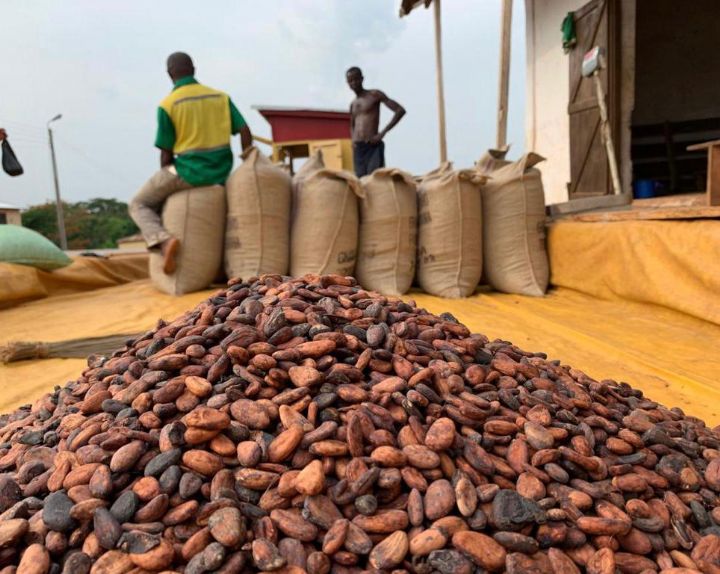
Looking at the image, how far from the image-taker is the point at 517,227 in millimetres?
3117

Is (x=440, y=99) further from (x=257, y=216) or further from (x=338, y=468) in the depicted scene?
(x=338, y=468)

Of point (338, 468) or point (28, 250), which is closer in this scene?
point (338, 468)

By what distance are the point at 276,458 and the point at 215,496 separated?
0.11 meters

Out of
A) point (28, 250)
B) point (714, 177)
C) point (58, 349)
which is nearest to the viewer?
point (58, 349)

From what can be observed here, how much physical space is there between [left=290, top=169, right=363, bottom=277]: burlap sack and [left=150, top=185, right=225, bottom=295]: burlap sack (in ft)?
1.66

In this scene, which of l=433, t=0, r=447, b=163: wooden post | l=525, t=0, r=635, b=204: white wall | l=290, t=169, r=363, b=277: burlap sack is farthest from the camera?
l=433, t=0, r=447, b=163: wooden post

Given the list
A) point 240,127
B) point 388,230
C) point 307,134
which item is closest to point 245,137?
point 240,127

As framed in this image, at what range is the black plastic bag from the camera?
341cm

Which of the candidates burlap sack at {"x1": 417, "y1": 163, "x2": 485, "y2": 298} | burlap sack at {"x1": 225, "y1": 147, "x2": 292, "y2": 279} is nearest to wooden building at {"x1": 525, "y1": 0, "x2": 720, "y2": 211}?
burlap sack at {"x1": 417, "y1": 163, "x2": 485, "y2": 298}

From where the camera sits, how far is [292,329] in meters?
1.14

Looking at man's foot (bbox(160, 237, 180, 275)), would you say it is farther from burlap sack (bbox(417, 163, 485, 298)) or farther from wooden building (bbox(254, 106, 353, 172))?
wooden building (bbox(254, 106, 353, 172))

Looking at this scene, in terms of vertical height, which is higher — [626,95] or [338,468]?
[626,95]

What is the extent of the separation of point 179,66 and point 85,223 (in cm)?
1203

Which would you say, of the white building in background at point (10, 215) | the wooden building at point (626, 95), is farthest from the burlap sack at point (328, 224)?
the white building in background at point (10, 215)
